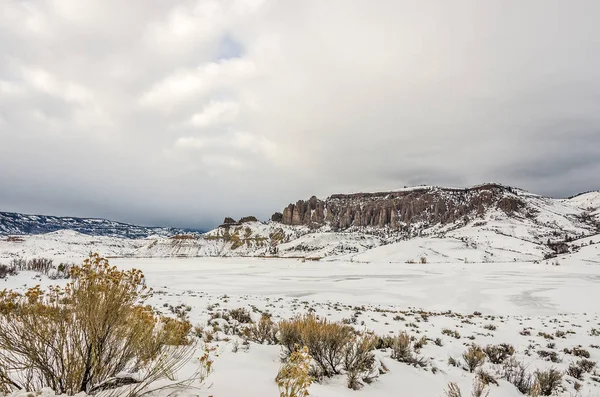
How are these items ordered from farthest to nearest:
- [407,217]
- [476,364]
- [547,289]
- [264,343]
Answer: [407,217]
[547,289]
[264,343]
[476,364]

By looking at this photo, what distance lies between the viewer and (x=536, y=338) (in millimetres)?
10023

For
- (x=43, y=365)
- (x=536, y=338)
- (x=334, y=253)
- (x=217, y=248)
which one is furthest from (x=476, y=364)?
(x=217, y=248)

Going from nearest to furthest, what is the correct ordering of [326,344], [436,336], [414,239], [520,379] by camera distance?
Result: [326,344] < [520,379] < [436,336] < [414,239]

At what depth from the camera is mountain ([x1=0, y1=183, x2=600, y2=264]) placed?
79.8m

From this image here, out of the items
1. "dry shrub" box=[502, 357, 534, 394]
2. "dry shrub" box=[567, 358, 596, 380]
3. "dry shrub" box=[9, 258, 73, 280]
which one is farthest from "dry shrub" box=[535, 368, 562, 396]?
"dry shrub" box=[9, 258, 73, 280]

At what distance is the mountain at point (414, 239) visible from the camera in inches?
3142

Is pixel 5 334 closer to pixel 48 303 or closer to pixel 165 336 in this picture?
pixel 48 303

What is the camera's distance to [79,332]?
9.53ft

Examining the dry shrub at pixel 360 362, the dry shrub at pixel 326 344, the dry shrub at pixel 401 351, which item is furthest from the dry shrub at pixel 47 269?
the dry shrub at pixel 360 362

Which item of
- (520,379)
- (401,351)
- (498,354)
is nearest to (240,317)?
(401,351)

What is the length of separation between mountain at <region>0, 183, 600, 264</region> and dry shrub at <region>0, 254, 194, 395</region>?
229ft

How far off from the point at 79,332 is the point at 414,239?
3957 inches

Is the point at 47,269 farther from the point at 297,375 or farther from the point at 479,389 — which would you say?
the point at 479,389

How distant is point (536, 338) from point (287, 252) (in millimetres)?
115418
